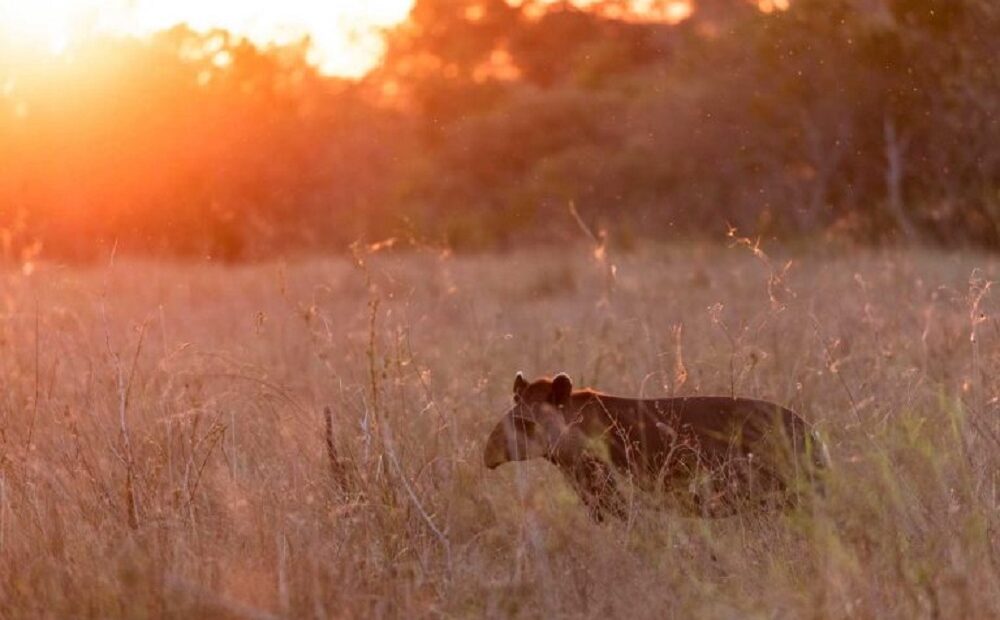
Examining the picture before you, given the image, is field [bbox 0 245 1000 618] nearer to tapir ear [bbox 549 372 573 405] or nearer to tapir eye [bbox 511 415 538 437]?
tapir eye [bbox 511 415 538 437]

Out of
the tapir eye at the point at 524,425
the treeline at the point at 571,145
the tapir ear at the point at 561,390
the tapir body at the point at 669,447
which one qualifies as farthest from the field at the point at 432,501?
the treeline at the point at 571,145

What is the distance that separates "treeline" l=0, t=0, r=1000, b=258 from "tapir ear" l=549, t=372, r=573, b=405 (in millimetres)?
9935

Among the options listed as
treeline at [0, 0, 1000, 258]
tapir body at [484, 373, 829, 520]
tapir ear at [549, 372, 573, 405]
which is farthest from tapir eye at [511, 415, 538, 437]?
treeline at [0, 0, 1000, 258]

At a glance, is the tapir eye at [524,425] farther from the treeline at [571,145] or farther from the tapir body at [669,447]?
the treeline at [571,145]

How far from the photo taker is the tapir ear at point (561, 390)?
6.59 meters

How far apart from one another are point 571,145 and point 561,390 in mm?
23043

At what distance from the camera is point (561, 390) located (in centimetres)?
665

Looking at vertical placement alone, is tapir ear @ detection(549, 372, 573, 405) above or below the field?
above

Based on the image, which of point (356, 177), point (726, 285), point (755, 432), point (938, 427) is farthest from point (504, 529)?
point (356, 177)

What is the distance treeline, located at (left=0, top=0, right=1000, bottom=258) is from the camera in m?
20.0

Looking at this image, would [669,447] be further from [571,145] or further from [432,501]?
[571,145]

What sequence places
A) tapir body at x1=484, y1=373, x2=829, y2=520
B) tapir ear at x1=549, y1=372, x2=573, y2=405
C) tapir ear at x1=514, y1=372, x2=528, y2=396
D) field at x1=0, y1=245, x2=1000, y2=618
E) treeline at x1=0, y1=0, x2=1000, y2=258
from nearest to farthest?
field at x1=0, y1=245, x2=1000, y2=618, tapir body at x1=484, y1=373, x2=829, y2=520, tapir ear at x1=549, y1=372, x2=573, y2=405, tapir ear at x1=514, y1=372, x2=528, y2=396, treeline at x1=0, y1=0, x2=1000, y2=258

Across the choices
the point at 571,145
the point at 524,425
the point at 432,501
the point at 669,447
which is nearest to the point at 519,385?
the point at 524,425

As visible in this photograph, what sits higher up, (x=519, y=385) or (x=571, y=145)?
(x=571, y=145)
